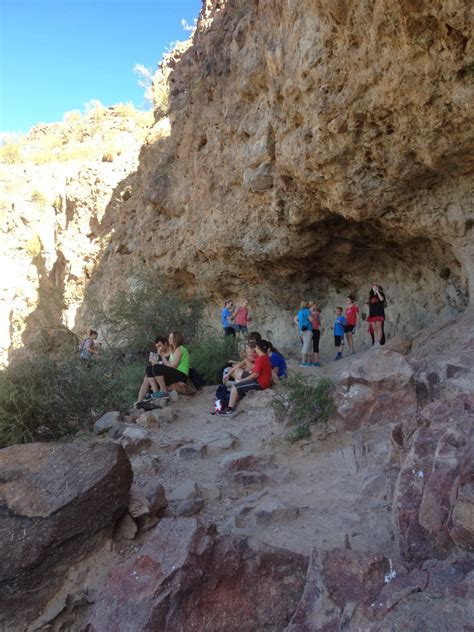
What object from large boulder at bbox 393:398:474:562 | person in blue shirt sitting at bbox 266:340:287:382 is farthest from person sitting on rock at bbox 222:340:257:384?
large boulder at bbox 393:398:474:562

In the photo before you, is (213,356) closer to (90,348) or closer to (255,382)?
(255,382)

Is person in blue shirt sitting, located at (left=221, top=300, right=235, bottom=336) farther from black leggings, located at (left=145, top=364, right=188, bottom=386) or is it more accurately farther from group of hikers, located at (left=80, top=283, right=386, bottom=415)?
black leggings, located at (left=145, top=364, right=188, bottom=386)

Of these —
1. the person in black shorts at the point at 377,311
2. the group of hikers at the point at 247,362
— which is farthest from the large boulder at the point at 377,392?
the person in black shorts at the point at 377,311

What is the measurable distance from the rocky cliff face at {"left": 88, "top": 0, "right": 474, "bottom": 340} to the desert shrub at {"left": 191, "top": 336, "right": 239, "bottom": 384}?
2455mm

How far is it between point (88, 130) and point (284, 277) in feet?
54.0

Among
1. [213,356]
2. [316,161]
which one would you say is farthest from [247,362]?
[316,161]

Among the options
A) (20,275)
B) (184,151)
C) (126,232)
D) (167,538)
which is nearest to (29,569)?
(167,538)

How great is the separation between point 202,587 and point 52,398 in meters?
4.51

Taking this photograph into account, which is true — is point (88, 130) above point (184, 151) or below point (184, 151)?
above

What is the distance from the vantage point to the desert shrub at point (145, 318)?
35.2 feet

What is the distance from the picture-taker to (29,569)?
286 cm

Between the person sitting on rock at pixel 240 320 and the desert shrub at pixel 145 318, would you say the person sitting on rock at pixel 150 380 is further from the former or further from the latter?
the person sitting on rock at pixel 240 320

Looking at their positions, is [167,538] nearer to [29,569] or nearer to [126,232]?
[29,569]

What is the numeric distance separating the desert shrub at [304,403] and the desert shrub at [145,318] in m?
5.60
